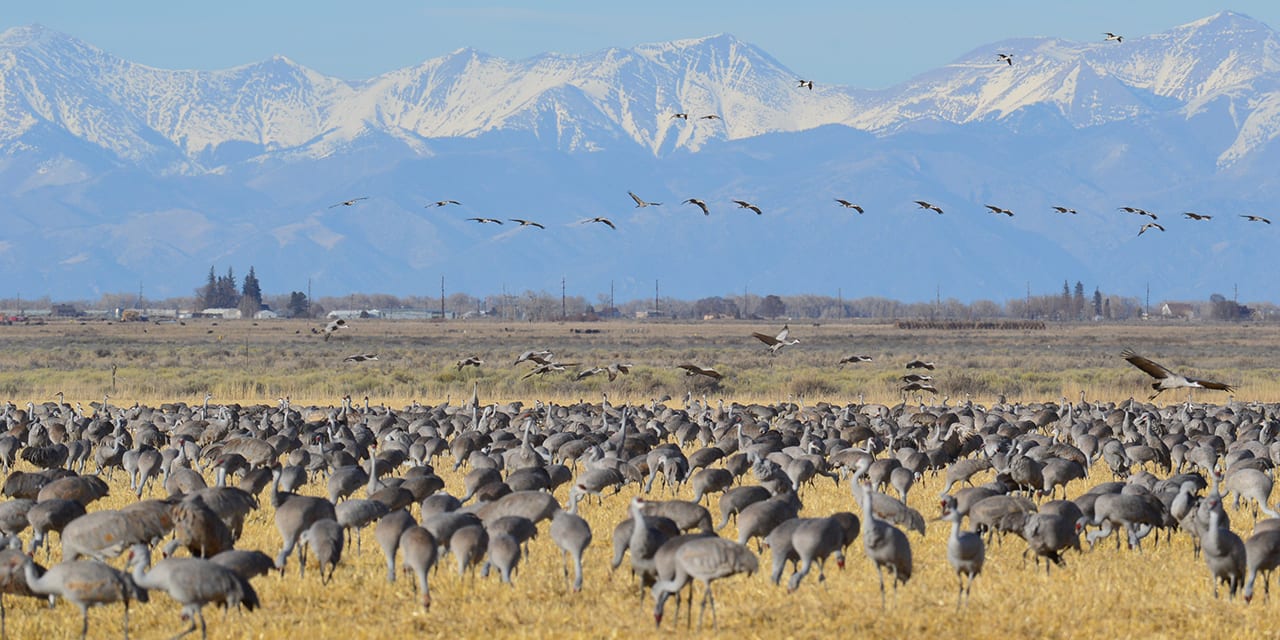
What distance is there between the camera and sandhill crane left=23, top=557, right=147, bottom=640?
40.0 ft

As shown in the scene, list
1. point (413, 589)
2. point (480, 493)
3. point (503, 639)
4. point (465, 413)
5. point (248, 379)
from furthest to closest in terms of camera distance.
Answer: point (248, 379), point (465, 413), point (480, 493), point (413, 589), point (503, 639)

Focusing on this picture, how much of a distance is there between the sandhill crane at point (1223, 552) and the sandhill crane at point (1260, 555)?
9 centimetres

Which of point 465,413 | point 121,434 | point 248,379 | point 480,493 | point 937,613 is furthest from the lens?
point 248,379

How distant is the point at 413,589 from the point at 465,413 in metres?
18.7

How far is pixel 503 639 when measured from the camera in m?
12.4

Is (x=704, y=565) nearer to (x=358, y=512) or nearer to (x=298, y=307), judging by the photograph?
(x=358, y=512)

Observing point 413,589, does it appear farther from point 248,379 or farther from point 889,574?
point 248,379

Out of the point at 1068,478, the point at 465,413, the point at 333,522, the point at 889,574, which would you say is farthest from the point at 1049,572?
the point at 465,413

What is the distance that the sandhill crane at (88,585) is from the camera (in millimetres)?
12180

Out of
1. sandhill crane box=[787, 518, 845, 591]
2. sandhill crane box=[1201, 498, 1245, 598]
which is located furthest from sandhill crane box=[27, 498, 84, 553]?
sandhill crane box=[1201, 498, 1245, 598]

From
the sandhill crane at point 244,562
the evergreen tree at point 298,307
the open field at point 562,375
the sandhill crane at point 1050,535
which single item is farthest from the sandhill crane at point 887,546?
the evergreen tree at point 298,307

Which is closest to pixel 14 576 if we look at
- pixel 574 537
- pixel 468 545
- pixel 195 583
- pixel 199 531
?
pixel 195 583

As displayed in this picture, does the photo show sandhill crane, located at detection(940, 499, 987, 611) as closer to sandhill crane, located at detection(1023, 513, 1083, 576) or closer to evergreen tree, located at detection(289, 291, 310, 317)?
sandhill crane, located at detection(1023, 513, 1083, 576)

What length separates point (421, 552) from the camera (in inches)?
537
